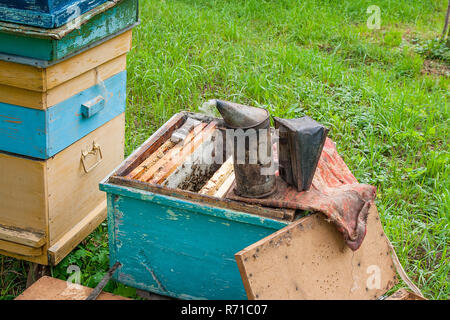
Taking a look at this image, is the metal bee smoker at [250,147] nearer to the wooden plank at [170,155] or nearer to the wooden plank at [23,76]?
the wooden plank at [170,155]

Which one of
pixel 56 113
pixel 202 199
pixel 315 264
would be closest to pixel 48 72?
pixel 56 113

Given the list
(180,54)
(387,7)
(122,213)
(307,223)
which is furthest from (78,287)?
(387,7)

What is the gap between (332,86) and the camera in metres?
4.82

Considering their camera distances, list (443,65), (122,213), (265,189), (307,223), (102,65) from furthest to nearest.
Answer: (443,65), (102,65), (122,213), (265,189), (307,223)

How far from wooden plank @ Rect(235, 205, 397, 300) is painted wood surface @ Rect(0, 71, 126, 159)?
1024 mm

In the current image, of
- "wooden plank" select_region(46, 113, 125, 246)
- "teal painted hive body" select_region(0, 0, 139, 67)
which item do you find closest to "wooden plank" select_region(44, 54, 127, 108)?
"teal painted hive body" select_region(0, 0, 139, 67)

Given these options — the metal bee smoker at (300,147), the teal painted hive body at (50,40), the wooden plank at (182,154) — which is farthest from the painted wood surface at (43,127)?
the metal bee smoker at (300,147)

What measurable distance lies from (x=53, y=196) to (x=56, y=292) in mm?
441

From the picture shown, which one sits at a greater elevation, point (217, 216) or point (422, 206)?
point (217, 216)

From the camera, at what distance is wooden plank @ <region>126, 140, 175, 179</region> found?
2.38 metres

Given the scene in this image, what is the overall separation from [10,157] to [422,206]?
95.9 inches

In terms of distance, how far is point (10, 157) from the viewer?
2312mm

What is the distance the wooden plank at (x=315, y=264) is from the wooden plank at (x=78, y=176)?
1.04 metres

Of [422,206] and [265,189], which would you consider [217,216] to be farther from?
[422,206]
